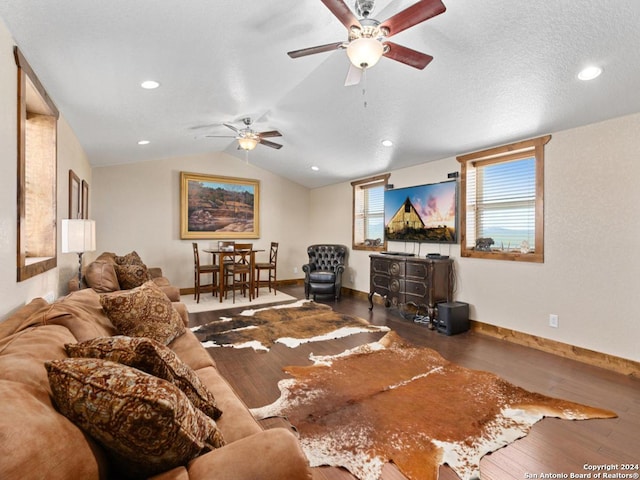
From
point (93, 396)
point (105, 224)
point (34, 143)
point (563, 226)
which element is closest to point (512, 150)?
point (563, 226)

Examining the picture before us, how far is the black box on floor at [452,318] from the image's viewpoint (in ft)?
13.8

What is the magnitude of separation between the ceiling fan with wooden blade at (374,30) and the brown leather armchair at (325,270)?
432 centimetres

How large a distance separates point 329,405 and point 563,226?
3.09 meters

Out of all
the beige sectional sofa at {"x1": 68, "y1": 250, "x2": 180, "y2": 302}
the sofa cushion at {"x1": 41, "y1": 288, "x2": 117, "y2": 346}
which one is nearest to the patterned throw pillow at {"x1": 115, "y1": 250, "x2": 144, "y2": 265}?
the beige sectional sofa at {"x1": 68, "y1": 250, "x2": 180, "y2": 302}

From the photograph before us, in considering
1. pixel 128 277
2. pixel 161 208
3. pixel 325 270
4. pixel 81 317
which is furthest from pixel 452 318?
pixel 161 208

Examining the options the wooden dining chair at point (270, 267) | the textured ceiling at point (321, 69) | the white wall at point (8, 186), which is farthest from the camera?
the wooden dining chair at point (270, 267)

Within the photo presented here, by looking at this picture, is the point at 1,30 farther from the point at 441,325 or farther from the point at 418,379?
the point at 441,325

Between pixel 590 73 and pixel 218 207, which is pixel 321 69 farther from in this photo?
pixel 218 207

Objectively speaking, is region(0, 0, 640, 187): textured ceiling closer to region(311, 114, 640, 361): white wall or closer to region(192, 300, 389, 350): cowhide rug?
region(311, 114, 640, 361): white wall

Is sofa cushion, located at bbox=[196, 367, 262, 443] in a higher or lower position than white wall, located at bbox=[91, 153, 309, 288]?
lower

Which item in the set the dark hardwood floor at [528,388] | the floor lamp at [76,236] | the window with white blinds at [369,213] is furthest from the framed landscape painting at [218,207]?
the floor lamp at [76,236]

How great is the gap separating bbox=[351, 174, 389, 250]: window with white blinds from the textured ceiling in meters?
1.65

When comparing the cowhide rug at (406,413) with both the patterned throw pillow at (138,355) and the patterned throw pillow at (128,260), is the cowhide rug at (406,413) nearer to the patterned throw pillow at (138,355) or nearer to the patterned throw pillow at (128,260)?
the patterned throw pillow at (138,355)

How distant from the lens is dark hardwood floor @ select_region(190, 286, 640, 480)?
1846mm
